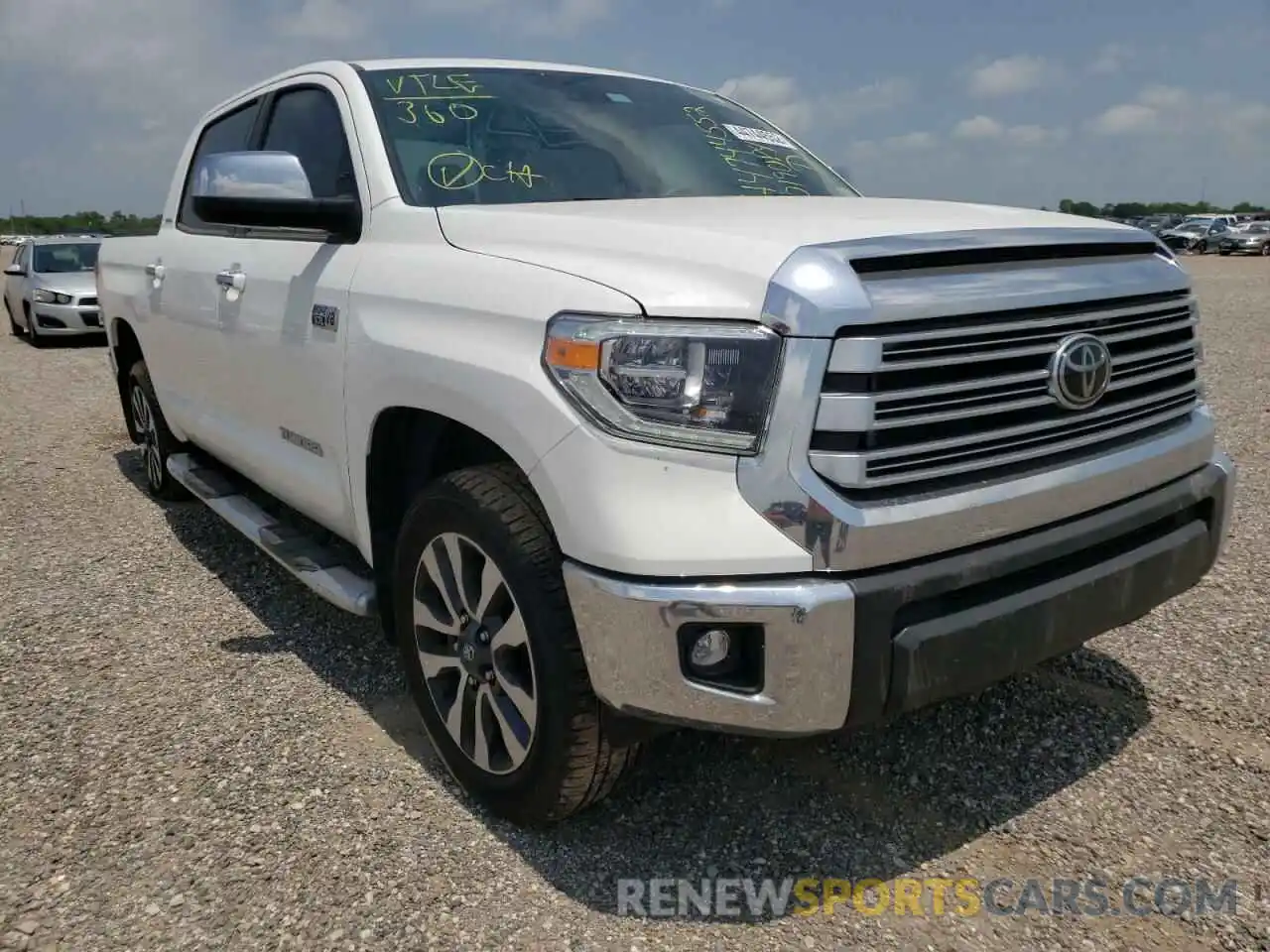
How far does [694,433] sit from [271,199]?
1.51 meters

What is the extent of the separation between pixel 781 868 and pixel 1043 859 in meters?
0.60

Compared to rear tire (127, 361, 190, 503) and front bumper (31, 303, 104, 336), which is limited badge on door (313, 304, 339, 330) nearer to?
rear tire (127, 361, 190, 503)

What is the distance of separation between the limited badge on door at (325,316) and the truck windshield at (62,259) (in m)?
13.3

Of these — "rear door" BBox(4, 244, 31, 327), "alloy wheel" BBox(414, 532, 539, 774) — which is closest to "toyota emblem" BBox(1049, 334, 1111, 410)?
"alloy wheel" BBox(414, 532, 539, 774)

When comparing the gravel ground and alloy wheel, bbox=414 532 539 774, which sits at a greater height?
alloy wheel, bbox=414 532 539 774

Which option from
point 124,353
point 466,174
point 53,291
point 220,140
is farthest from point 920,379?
point 53,291

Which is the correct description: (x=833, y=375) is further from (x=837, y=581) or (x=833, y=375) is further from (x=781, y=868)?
(x=781, y=868)

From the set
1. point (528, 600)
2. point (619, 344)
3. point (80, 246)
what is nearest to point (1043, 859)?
point (528, 600)

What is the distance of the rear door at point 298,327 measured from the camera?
9.66 feet

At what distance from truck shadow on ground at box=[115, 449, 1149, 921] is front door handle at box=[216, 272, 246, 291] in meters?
1.33

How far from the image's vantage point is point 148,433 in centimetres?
540

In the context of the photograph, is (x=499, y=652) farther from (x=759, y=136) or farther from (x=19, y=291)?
(x=19, y=291)

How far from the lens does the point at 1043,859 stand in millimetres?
2387

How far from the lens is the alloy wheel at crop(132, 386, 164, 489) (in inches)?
207
